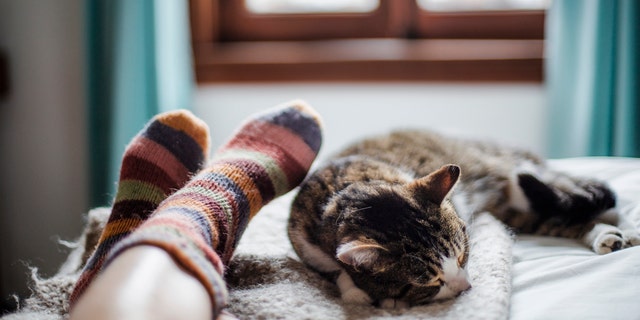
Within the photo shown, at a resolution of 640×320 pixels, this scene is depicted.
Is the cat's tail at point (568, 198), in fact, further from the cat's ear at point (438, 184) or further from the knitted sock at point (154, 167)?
the knitted sock at point (154, 167)

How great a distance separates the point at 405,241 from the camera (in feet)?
2.57

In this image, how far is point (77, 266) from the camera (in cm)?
98

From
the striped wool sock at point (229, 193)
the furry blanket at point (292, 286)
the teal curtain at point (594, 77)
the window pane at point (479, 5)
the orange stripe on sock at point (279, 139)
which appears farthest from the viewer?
the window pane at point (479, 5)

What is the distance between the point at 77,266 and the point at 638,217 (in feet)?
3.13

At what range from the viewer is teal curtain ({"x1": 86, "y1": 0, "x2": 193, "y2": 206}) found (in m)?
1.68

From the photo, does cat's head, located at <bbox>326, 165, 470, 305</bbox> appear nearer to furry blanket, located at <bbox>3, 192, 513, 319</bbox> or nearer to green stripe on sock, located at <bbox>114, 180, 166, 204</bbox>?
furry blanket, located at <bbox>3, 192, 513, 319</bbox>

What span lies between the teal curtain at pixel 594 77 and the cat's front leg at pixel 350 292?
1084 mm

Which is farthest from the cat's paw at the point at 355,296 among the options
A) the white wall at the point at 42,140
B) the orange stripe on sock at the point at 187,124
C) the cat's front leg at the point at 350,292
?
the white wall at the point at 42,140

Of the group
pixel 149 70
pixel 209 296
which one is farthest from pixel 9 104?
pixel 209 296

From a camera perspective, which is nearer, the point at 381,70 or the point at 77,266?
the point at 77,266

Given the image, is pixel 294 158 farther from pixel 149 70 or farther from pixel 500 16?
pixel 500 16

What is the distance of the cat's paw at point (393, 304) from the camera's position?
78cm

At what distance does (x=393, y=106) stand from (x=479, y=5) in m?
0.44

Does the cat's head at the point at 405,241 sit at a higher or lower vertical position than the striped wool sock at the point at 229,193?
lower
